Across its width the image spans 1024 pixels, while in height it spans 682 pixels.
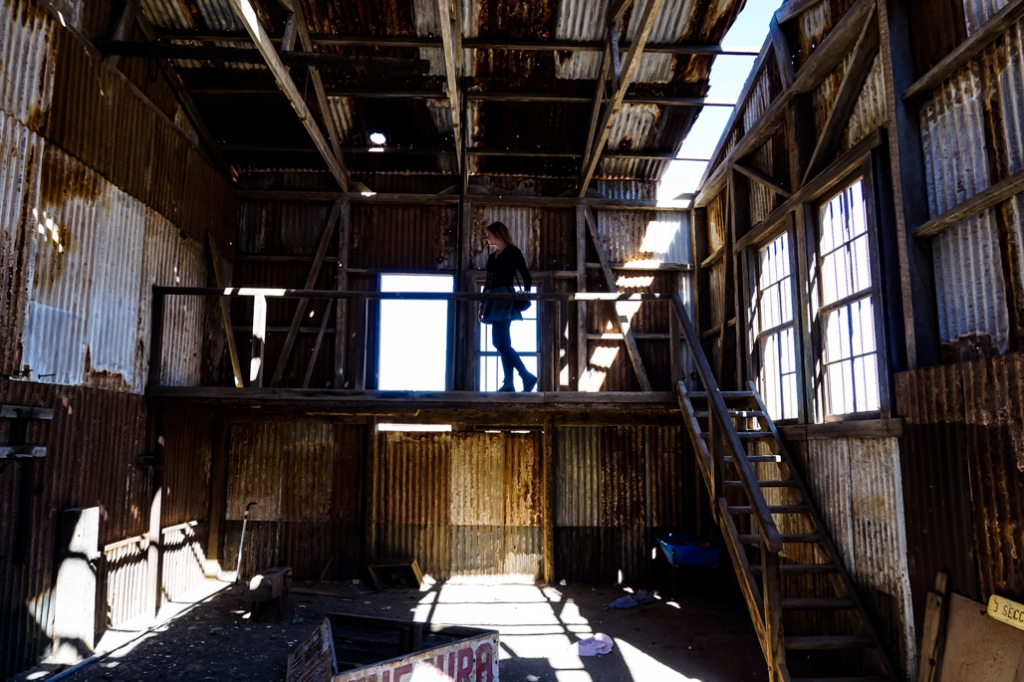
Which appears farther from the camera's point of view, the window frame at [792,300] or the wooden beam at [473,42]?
the wooden beam at [473,42]

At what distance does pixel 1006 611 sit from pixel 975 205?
9.65 feet

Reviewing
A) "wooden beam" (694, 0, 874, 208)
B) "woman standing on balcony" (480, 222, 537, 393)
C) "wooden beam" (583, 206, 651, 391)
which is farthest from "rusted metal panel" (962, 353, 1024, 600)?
"wooden beam" (583, 206, 651, 391)

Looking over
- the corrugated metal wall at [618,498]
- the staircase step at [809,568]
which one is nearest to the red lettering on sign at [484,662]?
the staircase step at [809,568]

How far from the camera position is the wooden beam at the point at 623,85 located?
22.7 feet

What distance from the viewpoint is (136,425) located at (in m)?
8.12

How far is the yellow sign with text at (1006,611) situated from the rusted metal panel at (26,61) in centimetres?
907

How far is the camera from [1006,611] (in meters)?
4.33

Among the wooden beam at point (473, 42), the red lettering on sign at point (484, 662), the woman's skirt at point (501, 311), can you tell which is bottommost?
the red lettering on sign at point (484, 662)

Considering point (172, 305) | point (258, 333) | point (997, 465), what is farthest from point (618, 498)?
point (172, 305)

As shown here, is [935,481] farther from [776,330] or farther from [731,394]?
[776,330]

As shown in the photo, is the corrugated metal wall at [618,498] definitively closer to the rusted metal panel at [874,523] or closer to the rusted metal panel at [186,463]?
the rusted metal panel at [874,523]

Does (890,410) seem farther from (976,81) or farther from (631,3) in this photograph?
(631,3)

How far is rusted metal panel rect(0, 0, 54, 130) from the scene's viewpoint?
5.96m

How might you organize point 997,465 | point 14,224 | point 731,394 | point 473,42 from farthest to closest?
1. point 473,42
2. point 731,394
3. point 14,224
4. point 997,465
